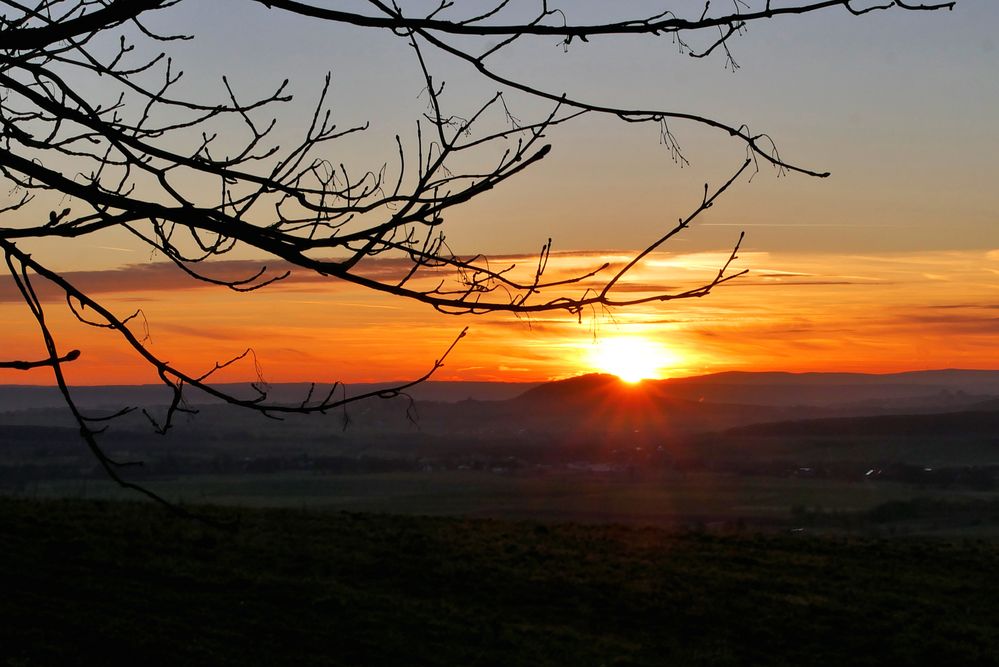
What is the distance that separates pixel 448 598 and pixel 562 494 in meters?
118

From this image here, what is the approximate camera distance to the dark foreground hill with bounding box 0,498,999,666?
1521 centimetres

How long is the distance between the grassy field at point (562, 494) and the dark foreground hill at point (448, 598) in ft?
228

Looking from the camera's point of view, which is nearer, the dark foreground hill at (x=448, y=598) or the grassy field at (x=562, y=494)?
the dark foreground hill at (x=448, y=598)

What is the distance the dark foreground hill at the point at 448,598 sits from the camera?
15.2 m

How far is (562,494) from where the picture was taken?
13600 centimetres

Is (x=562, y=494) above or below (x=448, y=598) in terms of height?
below

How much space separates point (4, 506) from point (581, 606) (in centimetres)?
1378

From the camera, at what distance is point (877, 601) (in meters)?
21.0

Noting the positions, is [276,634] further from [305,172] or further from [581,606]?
[305,172]

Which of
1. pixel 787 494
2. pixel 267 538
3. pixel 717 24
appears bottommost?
pixel 787 494

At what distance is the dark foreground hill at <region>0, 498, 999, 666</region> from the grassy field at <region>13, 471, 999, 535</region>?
69575mm

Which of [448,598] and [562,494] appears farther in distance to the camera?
[562,494]

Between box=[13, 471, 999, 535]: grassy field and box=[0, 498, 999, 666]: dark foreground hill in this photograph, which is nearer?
box=[0, 498, 999, 666]: dark foreground hill

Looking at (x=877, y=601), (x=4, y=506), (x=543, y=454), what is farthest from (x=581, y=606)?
(x=543, y=454)
